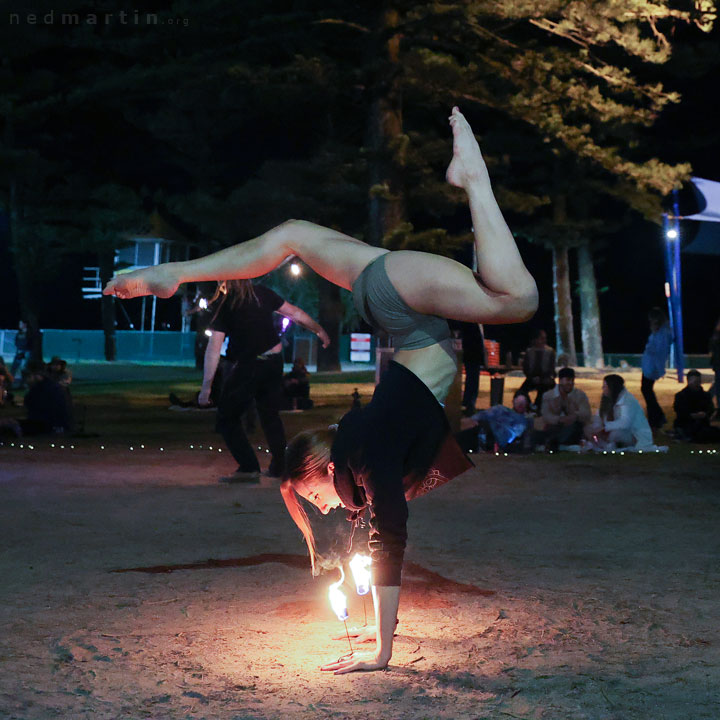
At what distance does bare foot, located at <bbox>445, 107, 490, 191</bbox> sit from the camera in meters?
3.75

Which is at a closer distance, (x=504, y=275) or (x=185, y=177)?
(x=504, y=275)

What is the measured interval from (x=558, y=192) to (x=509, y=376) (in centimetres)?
898

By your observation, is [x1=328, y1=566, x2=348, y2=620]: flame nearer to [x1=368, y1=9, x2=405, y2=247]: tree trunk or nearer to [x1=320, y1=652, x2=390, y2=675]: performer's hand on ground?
[x1=320, y1=652, x2=390, y2=675]: performer's hand on ground

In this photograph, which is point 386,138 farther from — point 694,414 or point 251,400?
point 251,400

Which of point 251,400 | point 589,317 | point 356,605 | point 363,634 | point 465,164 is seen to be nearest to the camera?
point 465,164

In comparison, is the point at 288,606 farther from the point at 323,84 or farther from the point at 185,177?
the point at 185,177

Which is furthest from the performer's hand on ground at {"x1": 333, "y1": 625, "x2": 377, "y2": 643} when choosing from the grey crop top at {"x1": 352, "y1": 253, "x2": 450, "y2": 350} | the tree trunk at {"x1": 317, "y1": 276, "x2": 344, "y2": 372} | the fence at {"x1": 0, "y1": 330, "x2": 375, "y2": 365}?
the fence at {"x1": 0, "y1": 330, "x2": 375, "y2": 365}

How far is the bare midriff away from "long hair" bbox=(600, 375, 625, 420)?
9.07m

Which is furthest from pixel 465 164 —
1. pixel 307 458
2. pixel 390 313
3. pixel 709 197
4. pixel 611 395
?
pixel 709 197

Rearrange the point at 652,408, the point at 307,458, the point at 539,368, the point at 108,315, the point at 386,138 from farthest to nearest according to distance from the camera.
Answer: the point at 108,315
the point at 386,138
the point at 539,368
the point at 652,408
the point at 307,458

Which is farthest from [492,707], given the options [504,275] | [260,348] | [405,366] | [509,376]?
[509,376]

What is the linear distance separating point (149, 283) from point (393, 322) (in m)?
0.85

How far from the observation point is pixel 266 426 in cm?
1025

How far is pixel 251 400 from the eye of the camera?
10180 millimetres
